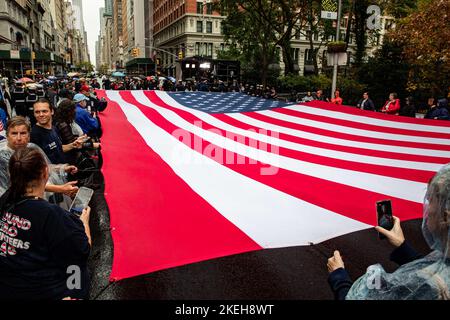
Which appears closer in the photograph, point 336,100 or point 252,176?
point 252,176

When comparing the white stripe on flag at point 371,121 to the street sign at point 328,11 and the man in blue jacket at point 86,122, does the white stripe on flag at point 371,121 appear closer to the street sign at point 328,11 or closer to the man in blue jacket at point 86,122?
the man in blue jacket at point 86,122

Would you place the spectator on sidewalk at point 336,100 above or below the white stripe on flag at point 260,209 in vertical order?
above

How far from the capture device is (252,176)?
211 inches

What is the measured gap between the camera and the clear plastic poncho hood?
1.34 meters

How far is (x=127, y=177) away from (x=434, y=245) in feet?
13.5

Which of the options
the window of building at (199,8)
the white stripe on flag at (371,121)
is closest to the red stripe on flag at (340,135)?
the white stripe on flag at (371,121)

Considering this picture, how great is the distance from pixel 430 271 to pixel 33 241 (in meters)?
1.86

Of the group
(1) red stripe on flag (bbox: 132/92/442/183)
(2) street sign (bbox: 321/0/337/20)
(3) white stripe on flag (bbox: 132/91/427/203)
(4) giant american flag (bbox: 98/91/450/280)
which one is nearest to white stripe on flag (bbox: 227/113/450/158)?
(4) giant american flag (bbox: 98/91/450/280)

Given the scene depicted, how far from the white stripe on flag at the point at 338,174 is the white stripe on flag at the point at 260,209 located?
0.92m

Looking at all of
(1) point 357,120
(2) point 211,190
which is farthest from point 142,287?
(1) point 357,120

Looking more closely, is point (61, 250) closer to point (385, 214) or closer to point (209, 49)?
point (385, 214)

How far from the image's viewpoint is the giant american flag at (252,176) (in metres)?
3.56

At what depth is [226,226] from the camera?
12.5 feet

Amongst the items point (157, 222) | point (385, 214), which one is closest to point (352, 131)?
point (157, 222)
